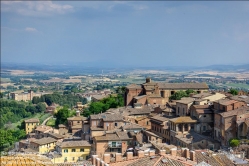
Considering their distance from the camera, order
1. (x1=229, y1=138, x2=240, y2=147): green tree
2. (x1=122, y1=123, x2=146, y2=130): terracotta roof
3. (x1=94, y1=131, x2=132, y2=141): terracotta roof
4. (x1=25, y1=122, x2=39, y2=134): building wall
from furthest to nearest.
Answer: (x1=25, y1=122, x2=39, y2=134): building wall
(x1=122, y1=123, x2=146, y2=130): terracotta roof
(x1=94, y1=131, x2=132, y2=141): terracotta roof
(x1=229, y1=138, x2=240, y2=147): green tree

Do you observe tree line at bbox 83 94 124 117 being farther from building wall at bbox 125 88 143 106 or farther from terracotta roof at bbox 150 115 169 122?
terracotta roof at bbox 150 115 169 122

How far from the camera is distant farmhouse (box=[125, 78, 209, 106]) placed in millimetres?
37297

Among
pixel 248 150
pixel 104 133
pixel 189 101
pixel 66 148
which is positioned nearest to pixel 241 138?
pixel 248 150

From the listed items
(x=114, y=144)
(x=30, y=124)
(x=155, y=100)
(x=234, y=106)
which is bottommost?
(x=30, y=124)

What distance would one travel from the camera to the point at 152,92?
3919 centimetres

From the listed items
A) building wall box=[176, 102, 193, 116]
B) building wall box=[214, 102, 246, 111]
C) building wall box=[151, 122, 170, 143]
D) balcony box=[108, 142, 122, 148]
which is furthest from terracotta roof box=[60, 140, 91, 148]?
building wall box=[214, 102, 246, 111]

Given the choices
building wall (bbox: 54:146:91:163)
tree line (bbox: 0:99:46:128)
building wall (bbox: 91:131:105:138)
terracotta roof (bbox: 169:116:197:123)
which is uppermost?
terracotta roof (bbox: 169:116:197:123)

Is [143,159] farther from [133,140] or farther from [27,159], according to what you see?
[133,140]

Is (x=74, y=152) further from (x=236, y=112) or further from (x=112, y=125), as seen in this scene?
(x=236, y=112)

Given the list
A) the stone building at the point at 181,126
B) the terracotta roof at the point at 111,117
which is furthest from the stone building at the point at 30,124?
the stone building at the point at 181,126

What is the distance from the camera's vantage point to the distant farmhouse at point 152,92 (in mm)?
37297

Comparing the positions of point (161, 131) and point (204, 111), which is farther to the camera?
point (161, 131)

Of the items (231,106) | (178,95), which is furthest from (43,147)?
(231,106)

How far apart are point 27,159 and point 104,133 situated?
19260 mm
